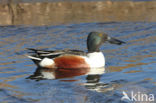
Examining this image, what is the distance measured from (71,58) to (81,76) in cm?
91

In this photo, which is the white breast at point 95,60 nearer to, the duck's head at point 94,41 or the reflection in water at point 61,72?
the reflection in water at point 61,72

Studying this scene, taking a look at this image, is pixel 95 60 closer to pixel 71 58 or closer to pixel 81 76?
pixel 71 58

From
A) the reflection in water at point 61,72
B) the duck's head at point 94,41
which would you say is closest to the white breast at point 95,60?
the reflection in water at point 61,72

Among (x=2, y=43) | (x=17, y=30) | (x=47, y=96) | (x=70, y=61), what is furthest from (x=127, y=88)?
(x=17, y=30)

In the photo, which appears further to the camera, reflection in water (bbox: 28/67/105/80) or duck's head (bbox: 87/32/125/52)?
duck's head (bbox: 87/32/125/52)

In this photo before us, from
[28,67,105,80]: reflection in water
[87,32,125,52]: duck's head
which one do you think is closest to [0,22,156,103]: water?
[28,67,105,80]: reflection in water

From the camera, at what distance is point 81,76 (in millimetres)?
9000

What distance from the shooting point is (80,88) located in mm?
8039

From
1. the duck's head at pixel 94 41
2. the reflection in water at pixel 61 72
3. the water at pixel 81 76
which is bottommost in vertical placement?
the reflection in water at pixel 61 72

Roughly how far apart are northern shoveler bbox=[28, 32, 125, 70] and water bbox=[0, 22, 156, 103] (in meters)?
0.25

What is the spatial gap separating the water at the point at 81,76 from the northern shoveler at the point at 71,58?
0.25 metres

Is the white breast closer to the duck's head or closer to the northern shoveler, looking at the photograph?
the northern shoveler

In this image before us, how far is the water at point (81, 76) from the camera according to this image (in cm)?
760

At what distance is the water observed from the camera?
299 inches
